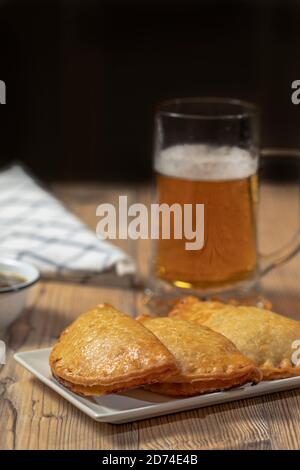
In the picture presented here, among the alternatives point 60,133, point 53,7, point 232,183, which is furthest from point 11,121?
Answer: point 232,183

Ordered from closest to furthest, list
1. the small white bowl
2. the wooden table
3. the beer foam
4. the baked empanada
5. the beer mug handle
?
the wooden table < the baked empanada < the small white bowl < the beer foam < the beer mug handle

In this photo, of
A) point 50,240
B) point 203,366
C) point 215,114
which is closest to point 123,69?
point 50,240

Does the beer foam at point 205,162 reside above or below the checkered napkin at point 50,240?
above

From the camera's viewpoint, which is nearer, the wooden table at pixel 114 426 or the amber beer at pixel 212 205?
the wooden table at pixel 114 426

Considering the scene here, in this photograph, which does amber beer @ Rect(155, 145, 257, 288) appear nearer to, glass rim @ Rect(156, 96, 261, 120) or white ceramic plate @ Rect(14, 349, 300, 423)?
glass rim @ Rect(156, 96, 261, 120)

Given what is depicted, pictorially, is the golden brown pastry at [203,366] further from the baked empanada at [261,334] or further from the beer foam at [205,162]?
the beer foam at [205,162]

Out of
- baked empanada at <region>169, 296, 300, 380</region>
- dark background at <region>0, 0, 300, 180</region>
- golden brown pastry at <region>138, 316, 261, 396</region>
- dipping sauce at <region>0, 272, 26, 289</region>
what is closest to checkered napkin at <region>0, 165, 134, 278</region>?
dipping sauce at <region>0, 272, 26, 289</region>

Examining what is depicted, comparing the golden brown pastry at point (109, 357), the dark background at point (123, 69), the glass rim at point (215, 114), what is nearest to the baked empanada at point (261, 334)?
the golden brown pastry at point (109, 357)
